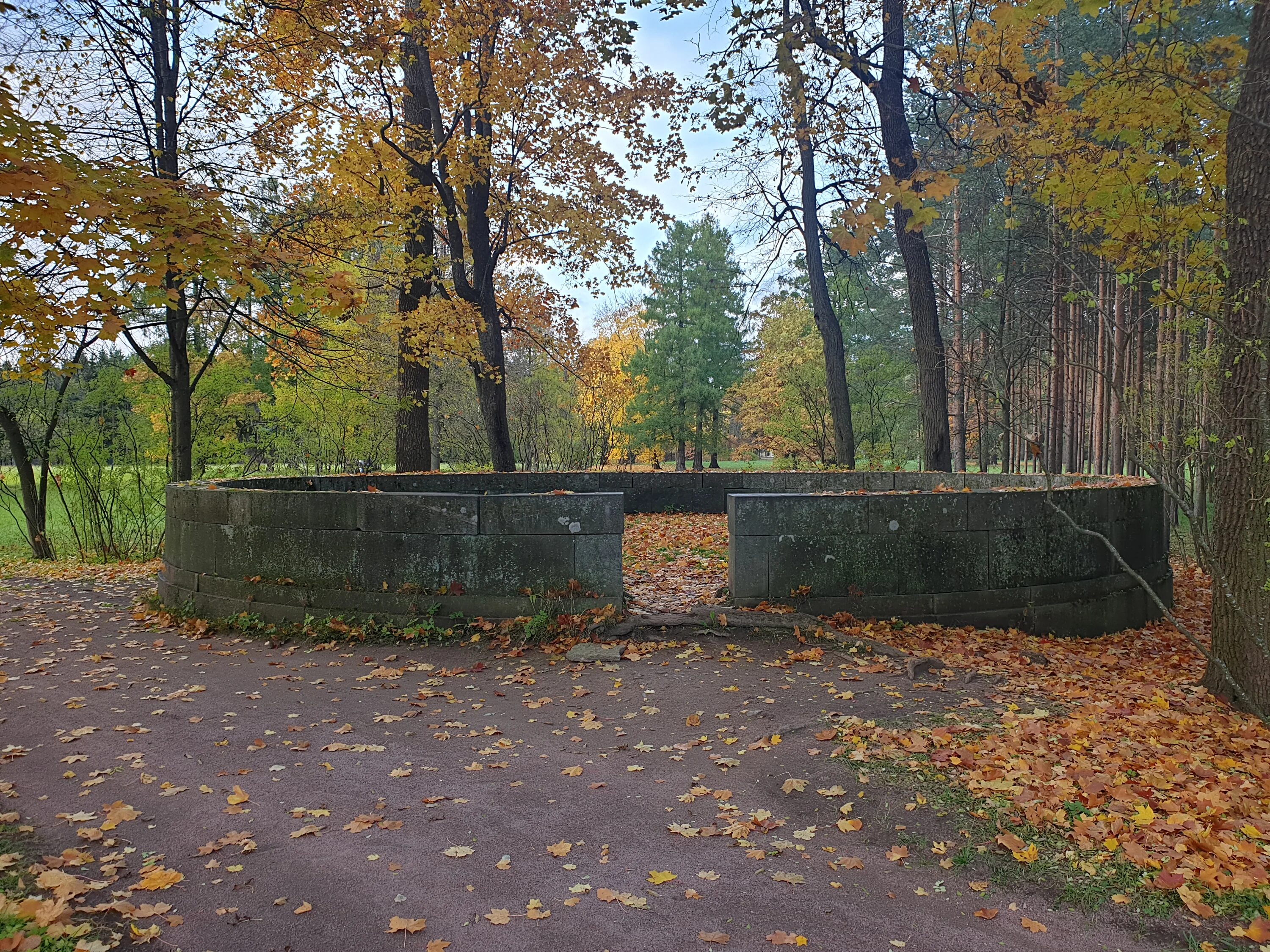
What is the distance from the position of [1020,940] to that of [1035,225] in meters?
14.6

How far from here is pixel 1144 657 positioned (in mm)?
7035

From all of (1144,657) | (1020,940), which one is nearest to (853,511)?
(1144,657)

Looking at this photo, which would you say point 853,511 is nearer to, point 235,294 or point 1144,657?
point 1144,657

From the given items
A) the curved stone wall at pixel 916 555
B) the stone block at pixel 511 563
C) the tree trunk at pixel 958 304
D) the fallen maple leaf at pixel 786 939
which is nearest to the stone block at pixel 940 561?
the curved stone wall at pixel 916 555

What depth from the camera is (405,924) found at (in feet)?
8.95

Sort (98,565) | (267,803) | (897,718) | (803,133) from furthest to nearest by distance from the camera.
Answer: (98,565) → (803,133) → (897,718) → (267,803)

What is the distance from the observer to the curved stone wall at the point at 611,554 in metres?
6.74

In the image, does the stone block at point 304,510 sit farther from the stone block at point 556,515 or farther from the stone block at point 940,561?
the stone block at point 940,561

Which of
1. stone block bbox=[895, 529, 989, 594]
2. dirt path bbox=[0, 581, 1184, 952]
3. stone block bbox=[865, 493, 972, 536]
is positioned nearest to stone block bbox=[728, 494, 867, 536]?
stone block bbox=[865, 493, 972, 536]

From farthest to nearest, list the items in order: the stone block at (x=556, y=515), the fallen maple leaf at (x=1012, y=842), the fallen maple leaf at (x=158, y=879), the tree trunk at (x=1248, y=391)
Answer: the stone block at (x=556, y=515) < the tree trunk at (x=1248, y=391) < the fallen maple leaf at (x=1012, y=842) < the fallen maple leaf at (x=158, y=879)

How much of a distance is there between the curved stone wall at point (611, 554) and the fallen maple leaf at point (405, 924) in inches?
155

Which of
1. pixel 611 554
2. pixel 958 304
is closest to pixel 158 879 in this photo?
pixel 611 554

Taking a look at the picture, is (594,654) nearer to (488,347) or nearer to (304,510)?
(304,510)

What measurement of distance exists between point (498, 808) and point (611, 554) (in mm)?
3189
